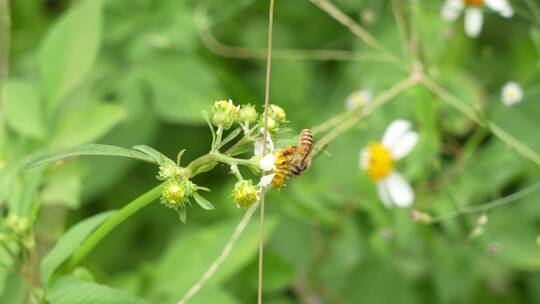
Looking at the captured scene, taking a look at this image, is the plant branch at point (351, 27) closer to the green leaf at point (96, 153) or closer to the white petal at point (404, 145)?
the white petal at point (404, 145)

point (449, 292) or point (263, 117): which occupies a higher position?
point (449, 292)

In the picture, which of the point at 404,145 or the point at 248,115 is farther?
the point at 404,145

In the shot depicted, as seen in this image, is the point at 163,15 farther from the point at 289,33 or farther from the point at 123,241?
the point at 123,241

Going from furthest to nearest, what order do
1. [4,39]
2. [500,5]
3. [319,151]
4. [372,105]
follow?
[4,39]
[500,5]
[372,105]
[319,151]

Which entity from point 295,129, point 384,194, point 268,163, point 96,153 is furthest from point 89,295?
point 295,129

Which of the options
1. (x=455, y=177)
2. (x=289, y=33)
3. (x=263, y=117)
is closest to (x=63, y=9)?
(x=289, y=33)

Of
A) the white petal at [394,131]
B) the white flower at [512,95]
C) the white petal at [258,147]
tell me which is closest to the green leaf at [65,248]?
the white petal at [258,147]

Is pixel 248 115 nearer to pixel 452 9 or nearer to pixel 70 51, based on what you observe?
pixel 70 51
